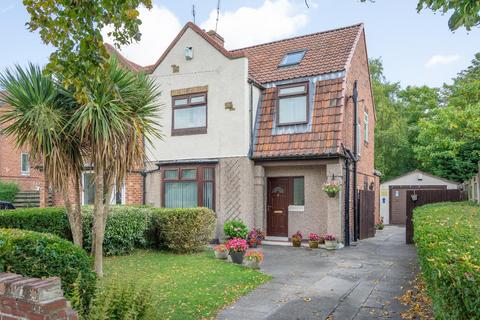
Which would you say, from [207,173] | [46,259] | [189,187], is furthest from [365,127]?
[46,259]

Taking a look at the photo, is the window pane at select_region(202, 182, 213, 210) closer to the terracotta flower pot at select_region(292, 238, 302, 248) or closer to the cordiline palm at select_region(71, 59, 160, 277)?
the terracotta flower pot at select_region(292, 238, 302, 248)

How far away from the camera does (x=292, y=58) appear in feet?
51.6

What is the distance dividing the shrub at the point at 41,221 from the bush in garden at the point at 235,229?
190 inches

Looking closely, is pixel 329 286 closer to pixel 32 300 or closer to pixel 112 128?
pixel 112 128

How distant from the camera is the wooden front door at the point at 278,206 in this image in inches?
570

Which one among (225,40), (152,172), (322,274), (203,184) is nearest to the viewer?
(322,274)

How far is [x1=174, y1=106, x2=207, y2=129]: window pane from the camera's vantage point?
579 inches

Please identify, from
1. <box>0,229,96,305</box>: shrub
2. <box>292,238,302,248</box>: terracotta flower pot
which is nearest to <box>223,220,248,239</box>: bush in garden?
<box>292,238,302,248</box>: terracotta flower pot

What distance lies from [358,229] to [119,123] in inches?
432

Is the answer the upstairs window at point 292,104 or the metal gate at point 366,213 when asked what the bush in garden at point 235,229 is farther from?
the metal gate at point 366,213

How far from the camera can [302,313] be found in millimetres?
6168

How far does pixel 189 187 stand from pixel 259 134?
3340 millimetres

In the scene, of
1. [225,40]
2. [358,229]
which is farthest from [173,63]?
[358,229]

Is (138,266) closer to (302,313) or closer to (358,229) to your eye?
(302,313)
